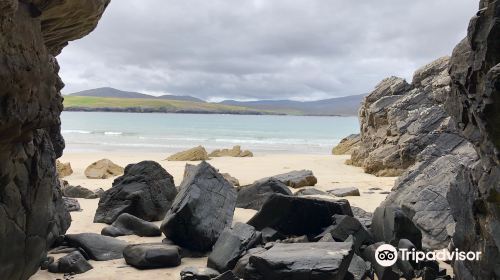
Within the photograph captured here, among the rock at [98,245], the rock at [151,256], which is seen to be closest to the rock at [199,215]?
the rock at [151,256]

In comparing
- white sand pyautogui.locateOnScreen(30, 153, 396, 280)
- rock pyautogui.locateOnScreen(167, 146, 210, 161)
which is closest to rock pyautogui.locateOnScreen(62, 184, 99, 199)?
white sand pyautogui.locateOnScreen(30, 153, 396, 280)

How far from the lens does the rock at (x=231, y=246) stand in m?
6.47

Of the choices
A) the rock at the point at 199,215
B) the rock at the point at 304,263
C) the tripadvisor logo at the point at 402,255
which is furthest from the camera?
the rock at the point at 199,215

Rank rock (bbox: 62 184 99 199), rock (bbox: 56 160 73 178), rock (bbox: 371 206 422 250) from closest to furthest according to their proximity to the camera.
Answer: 1. rock (bbox: 371 206 422 250)
2. rock (bbox: 62 184 99 199)
3. rock (bbox: 56 160 73 178)

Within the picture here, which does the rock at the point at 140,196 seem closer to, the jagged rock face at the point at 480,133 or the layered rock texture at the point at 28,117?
the layered rock texture at the point at 28,117

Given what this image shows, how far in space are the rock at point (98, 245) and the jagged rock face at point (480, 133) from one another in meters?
4.74

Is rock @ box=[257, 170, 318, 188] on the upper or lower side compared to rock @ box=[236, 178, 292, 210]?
lower

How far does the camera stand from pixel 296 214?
7.71m

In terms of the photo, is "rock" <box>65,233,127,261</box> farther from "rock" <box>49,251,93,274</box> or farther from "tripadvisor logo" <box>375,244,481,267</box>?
"tripadvisor logo" <box>375,244,481,267</box>

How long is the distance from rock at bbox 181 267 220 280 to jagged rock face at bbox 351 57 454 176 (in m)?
10.7

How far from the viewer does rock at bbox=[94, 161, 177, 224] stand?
31.9ft

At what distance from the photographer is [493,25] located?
168 inches

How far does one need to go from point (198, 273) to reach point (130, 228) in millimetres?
3097

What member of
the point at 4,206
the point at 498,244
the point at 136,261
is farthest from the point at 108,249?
the point at 498,244
